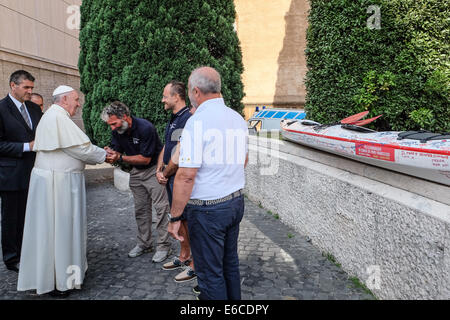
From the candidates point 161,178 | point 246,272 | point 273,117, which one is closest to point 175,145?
point 161,178

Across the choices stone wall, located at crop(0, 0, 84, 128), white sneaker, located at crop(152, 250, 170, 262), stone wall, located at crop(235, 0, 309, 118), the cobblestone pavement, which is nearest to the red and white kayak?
the cobblestone pavement

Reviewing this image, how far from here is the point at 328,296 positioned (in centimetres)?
329

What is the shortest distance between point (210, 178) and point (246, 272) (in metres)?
1.80

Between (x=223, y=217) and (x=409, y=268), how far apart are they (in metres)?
1.56

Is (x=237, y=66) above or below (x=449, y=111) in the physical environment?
above

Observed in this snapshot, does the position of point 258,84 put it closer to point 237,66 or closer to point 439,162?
point 237,66

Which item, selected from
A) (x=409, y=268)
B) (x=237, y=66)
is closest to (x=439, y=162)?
(x=409, y=268)

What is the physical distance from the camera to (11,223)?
404cm

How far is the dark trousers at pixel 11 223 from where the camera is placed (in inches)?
157

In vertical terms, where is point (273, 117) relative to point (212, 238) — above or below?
above

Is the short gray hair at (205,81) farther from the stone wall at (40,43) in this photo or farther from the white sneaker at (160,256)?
the stone wall at (40,43)

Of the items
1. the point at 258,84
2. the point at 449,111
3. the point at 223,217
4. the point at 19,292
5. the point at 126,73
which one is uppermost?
the point at 258,84

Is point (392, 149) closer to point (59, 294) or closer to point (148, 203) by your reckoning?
point (148, 203)

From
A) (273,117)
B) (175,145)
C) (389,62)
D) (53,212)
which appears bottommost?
(53,212)
